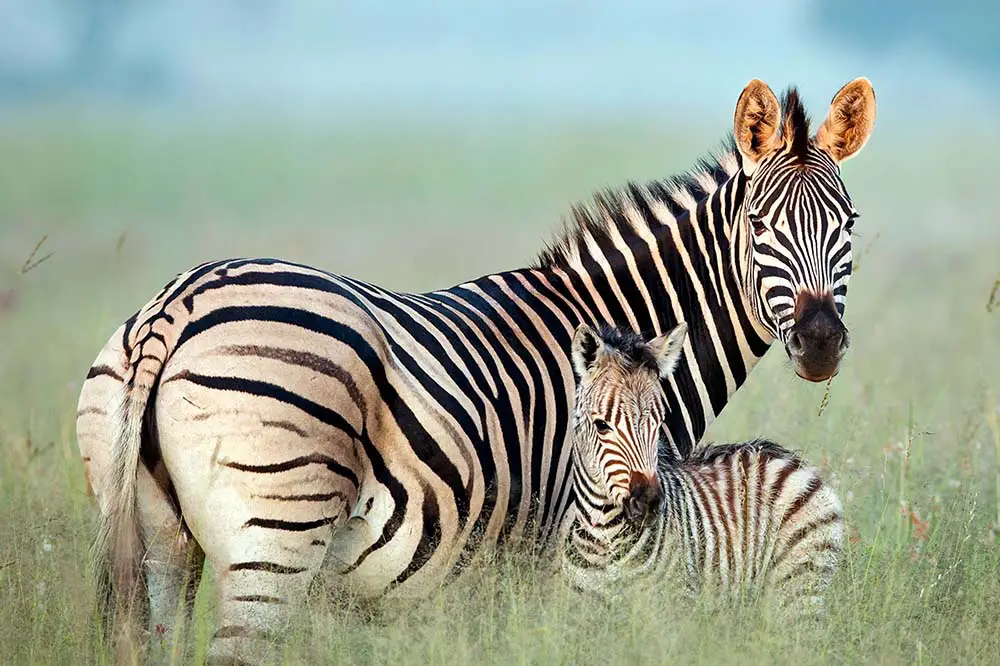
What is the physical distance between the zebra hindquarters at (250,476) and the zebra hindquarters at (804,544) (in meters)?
2.32

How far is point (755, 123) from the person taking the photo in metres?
6.58

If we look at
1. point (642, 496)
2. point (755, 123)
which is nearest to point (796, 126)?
point (755, 123)

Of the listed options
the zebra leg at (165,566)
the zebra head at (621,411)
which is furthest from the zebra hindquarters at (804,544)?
the zebra leg at (165,566)

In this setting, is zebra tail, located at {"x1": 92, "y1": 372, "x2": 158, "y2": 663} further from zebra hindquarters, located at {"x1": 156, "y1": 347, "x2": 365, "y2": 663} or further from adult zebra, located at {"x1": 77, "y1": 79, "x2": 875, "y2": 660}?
zebra hindquarters, located at {"x1": 156, "y1": 347, "x2": 365, "y2": 663}

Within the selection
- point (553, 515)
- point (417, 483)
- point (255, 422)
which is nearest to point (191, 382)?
point (255, 422)

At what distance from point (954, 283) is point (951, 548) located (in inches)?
691

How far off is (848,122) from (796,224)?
0.92 m

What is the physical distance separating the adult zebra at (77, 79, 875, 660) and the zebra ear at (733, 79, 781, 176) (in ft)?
0.04

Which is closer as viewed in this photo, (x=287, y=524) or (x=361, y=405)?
(x=287, y=524)

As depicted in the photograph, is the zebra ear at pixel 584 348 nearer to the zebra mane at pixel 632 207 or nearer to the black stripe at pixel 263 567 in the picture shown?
the zebra mane at pixel 632 207

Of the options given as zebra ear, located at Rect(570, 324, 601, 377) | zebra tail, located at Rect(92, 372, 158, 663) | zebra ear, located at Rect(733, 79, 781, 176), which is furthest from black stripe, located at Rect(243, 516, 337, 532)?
zebra ear, located at Rect(733, 79, 781, 176)

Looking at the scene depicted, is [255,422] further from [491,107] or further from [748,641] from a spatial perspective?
[491,107]

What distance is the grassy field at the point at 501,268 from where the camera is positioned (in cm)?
565

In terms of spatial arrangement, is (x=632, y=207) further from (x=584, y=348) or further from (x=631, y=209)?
(x=584, y=348)
